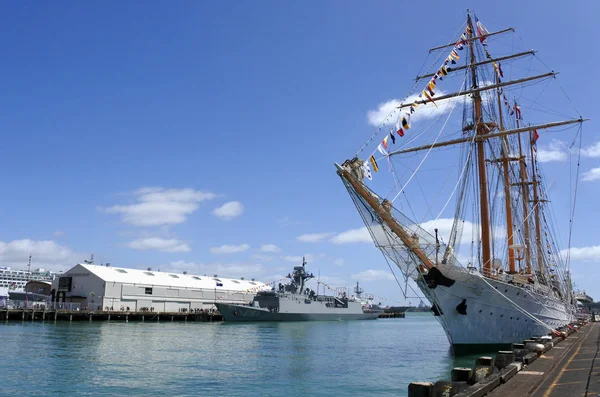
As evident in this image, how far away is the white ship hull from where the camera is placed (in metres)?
25.4

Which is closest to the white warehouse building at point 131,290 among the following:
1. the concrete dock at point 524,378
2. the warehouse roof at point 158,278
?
the warehouse roof at point 158,278

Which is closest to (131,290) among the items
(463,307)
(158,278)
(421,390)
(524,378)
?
(158,278)

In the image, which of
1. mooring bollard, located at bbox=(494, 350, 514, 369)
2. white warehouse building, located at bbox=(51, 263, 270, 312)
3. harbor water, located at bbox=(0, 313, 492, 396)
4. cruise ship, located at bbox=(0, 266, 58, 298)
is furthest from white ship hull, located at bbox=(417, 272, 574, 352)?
cruise ship, located at bbox=(0, 266, 58, 298)

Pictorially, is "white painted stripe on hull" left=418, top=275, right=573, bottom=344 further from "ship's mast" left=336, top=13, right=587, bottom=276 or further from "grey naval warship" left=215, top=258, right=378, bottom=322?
"grey naval warship" left=215, top=258, right=378, bottom=322

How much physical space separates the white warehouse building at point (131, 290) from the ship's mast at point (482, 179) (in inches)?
2106

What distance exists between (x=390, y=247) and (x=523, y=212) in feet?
84.9

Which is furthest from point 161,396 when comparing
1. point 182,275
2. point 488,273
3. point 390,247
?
point 182,275

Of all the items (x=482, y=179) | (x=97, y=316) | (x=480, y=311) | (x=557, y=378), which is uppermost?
(x=482, y=179)

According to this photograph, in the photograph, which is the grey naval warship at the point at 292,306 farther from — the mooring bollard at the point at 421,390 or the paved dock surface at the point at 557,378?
the mooring bollard at the point at 421,390

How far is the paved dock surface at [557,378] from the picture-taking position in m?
9.40

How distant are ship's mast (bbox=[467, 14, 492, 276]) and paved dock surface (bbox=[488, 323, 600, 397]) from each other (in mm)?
13980

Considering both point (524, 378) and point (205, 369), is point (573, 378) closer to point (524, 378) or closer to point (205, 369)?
point (524, 378)

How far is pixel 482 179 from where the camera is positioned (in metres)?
31.5

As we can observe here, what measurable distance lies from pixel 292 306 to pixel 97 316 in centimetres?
2910
